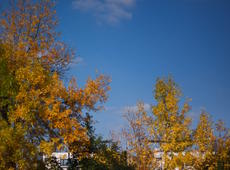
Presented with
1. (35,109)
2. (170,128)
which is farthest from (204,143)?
(35,109)

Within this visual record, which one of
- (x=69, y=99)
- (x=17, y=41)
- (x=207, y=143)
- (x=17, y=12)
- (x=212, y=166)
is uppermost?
(x=17, y=12)

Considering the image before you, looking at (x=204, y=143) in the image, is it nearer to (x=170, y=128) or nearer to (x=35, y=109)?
(x=170, y=128)

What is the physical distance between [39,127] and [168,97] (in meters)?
7.99

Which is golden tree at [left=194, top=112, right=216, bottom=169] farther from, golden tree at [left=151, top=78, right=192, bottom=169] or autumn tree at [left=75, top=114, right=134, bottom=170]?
autumn tree at [left=75, top=114, right=134, bottom=170]

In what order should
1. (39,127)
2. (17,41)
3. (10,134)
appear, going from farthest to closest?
(17,41), (39,127), (10,134)

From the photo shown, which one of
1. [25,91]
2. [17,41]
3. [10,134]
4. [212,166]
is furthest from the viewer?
[17,41]

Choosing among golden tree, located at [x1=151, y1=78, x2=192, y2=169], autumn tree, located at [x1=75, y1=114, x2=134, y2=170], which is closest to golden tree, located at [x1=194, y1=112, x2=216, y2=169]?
golden tree, located at [x1=151, y1=78, x2=192, y2=169]

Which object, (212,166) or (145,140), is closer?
(212,166)

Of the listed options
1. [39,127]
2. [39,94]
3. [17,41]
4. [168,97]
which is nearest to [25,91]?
[39,94]

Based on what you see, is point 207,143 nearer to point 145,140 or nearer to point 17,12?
point 145,140

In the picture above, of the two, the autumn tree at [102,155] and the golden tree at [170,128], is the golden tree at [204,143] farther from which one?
the autumn tree at [102,155]

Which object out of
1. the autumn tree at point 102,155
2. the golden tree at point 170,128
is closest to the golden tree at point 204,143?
the golden tree at point 170,128

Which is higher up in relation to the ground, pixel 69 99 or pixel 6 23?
pixel 6 23

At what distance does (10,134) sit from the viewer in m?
15.5
